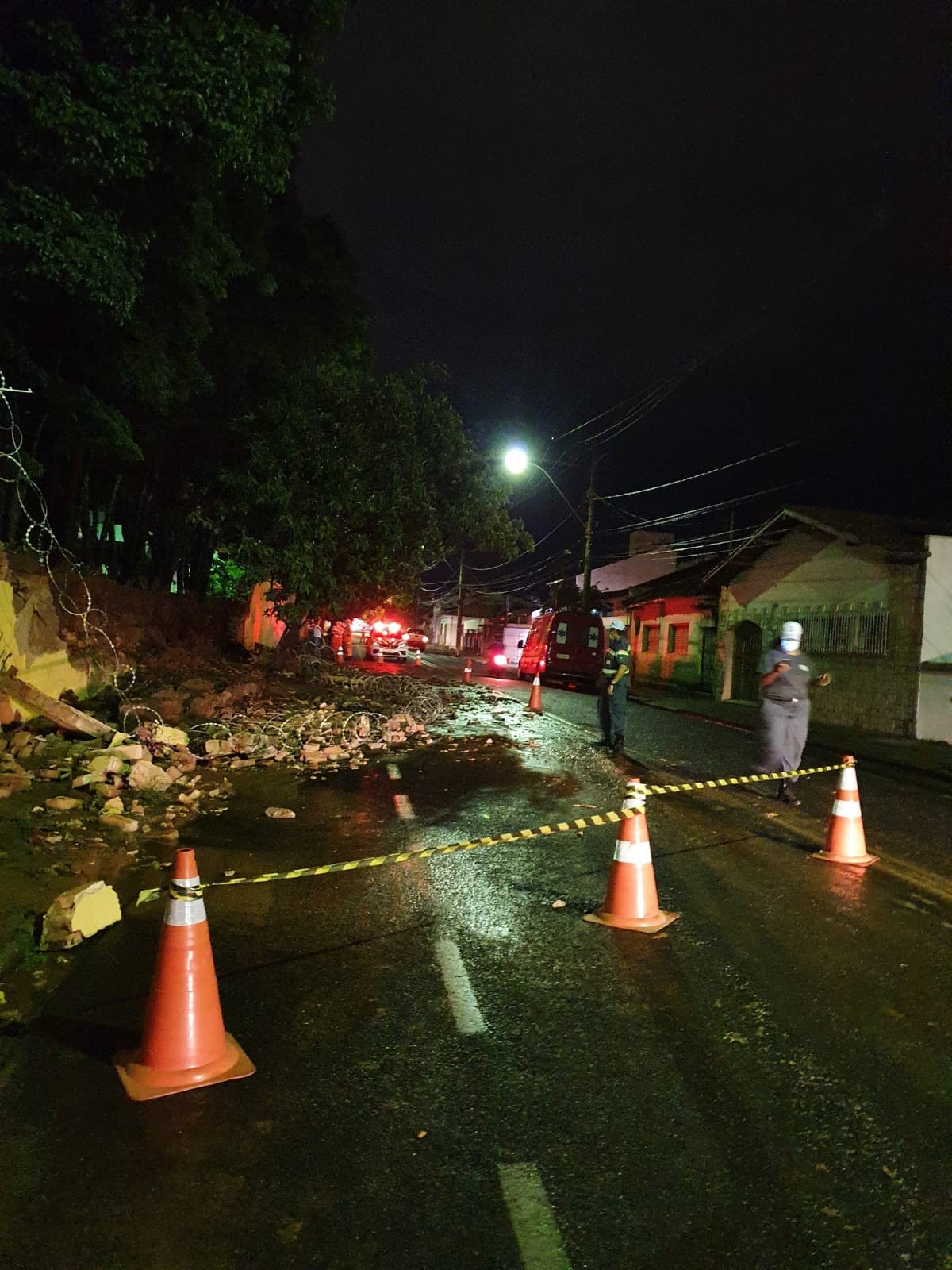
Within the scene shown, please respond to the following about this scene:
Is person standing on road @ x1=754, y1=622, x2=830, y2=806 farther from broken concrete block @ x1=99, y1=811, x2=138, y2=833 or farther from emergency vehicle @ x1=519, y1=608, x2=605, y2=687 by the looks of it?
emergency vehicle @ x1=519, y1=608, x2=605, y2=687

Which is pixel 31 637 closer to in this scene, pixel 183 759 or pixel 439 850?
pixel 183 759

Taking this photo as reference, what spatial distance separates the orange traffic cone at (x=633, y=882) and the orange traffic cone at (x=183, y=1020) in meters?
2.54

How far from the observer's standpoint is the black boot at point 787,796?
9.23 m

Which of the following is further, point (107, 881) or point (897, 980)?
point (107, 881)

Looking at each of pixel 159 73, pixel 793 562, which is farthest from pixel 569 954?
pixel 793 562

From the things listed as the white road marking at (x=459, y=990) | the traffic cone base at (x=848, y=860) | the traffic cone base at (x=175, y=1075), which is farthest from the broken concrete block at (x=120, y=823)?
the traffic cone base at (x=848, y=860)

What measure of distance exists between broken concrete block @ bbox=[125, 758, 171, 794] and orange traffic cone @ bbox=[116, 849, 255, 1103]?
5.63 metres

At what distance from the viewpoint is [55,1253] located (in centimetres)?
256

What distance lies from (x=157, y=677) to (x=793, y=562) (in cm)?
1611

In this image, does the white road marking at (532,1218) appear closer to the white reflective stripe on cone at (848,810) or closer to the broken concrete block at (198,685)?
the white reflective stripe on cone at (848,810)

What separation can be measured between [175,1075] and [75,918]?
1.86 meters

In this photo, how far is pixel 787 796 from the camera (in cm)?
930

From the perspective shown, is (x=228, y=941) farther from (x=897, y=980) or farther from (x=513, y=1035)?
(x=897, y=980)

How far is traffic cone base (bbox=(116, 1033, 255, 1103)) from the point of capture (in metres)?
3.43
